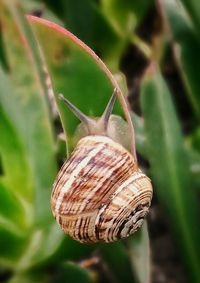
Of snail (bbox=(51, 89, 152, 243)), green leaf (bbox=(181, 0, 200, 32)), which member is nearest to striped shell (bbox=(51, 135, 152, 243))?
snail (bbox=(51, 89, 152, 243))

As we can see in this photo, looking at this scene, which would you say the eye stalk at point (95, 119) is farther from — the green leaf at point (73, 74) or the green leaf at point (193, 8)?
the green leaf at point (193, 8)

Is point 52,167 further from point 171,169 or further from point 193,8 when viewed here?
point 193,8

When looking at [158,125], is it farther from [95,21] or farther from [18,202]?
[95,21]

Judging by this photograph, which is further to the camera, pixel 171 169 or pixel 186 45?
pixel 186 45

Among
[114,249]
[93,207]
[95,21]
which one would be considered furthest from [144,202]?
[95,21]

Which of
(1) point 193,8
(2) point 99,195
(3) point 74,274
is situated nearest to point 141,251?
(2) point 99,195

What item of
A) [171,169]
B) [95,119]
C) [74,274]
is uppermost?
[95,119]

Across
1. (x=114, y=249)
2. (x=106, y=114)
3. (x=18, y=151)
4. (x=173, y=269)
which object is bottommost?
(x=173, y=269)
